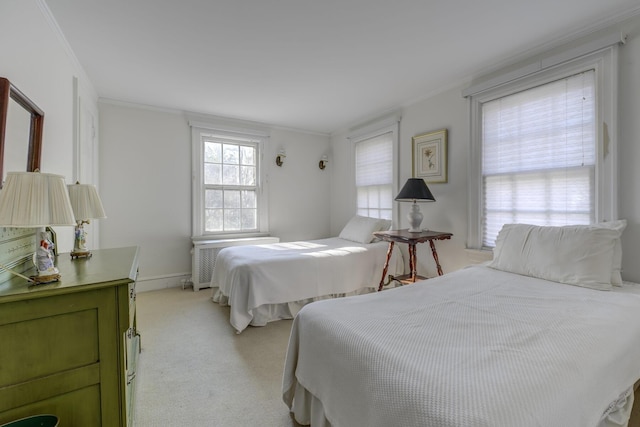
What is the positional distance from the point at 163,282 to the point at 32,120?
2848 mm

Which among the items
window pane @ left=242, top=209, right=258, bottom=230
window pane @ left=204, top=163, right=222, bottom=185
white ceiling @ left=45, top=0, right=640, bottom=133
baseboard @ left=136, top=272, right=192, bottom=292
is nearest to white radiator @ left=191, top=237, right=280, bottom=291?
baseboard @ left=136, top=272, right=192, bottom=292

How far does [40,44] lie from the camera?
1.83 metres

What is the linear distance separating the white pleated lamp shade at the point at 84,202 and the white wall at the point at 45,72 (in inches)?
12.0

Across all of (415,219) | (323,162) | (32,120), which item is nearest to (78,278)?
(32,120)

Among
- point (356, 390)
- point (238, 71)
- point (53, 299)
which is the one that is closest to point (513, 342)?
point (356, 390)

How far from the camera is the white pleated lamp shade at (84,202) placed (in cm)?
175

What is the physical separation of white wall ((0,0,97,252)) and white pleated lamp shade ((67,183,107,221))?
306mm

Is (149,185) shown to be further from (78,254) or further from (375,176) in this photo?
(375,176)

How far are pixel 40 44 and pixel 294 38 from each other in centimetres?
171

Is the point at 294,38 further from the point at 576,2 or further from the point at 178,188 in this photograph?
the point at 178,188

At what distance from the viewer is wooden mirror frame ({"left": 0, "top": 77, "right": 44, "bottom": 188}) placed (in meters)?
1.23

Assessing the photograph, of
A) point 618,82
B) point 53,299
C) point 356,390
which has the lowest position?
point 356,390

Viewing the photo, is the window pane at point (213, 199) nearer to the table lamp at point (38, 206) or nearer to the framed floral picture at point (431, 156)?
the framed floral picture at point (431, 156)

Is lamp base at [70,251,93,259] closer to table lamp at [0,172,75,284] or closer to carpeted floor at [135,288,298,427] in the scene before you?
table lamp at [0,172,75,284]
